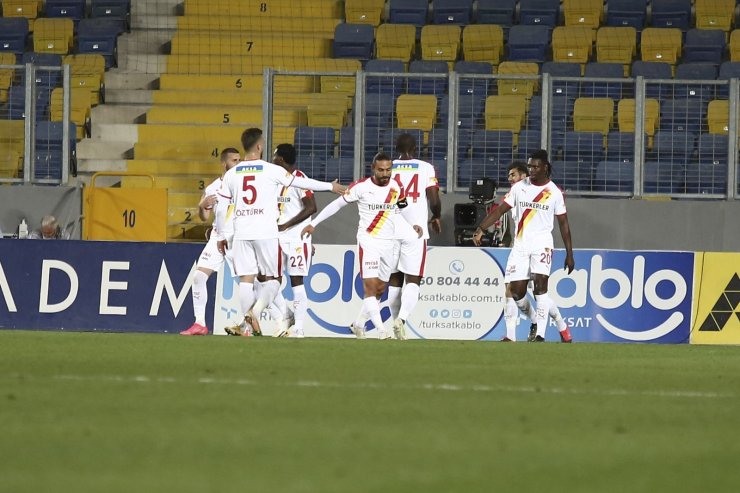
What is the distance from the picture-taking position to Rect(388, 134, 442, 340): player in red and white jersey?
15.2 metres

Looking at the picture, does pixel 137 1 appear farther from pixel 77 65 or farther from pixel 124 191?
pixel 124 191

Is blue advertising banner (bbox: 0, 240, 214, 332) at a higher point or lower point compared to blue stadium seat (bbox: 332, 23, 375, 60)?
lower

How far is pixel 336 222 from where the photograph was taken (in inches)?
791

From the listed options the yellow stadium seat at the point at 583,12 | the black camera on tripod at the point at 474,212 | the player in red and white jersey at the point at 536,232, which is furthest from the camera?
the yellow stadium seat at the point at 583,12

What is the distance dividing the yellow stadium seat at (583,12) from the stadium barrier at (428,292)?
24.7ft

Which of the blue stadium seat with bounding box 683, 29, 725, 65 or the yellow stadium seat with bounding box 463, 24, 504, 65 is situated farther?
the yellow stadium seat with bounding box 463, 24, 504, 65

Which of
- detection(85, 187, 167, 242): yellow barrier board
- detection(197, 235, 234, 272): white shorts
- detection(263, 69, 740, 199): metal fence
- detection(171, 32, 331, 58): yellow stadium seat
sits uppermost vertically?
detection(171, 32, 331, 58): yellow stadium seat

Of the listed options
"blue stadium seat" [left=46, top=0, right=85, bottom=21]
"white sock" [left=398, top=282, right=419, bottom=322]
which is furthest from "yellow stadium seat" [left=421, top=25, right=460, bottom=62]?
"white sock" [left=398, top=282, right=419, bottom=322]

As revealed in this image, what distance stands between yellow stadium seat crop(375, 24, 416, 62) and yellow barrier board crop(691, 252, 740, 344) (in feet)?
24.5

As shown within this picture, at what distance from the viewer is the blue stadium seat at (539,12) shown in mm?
24609

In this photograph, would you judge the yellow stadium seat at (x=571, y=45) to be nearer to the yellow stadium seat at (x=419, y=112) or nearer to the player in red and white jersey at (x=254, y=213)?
the yellow stadium seat at (x=419, y=112)

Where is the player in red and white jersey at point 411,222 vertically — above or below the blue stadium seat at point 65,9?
below

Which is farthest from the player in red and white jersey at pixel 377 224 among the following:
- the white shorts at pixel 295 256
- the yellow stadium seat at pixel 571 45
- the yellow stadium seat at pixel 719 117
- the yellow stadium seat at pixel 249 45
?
the yellow stadium seat at pixel 571 45

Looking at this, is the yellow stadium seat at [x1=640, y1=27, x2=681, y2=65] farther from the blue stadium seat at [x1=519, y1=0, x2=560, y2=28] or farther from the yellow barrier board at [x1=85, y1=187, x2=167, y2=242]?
the yellow barrier board at [x1=85, y1=187, x2=167, y2=242]
